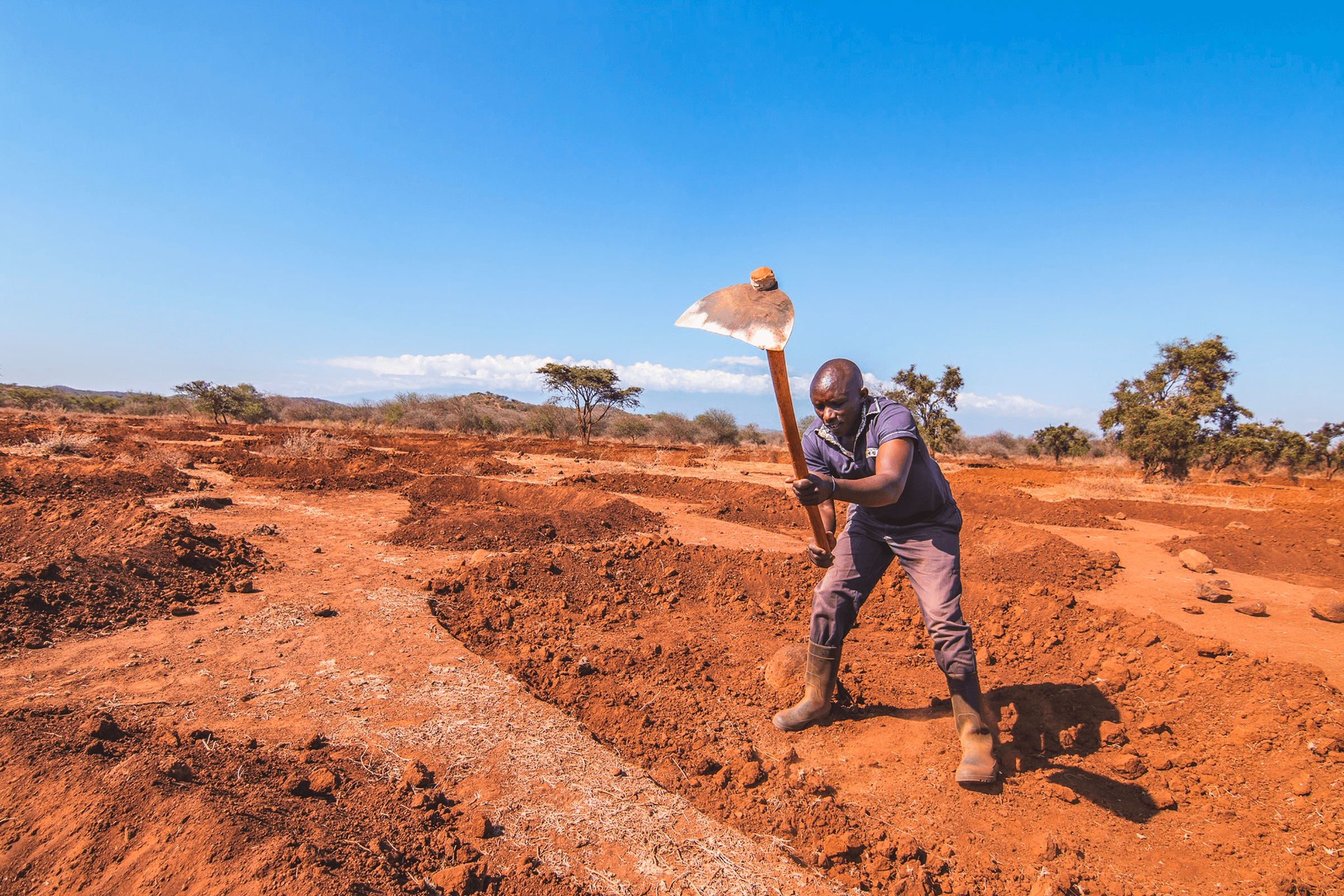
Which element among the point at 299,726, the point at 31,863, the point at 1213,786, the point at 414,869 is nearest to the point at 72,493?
the point at 299,726

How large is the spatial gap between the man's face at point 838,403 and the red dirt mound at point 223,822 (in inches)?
82.1

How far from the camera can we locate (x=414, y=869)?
192cm

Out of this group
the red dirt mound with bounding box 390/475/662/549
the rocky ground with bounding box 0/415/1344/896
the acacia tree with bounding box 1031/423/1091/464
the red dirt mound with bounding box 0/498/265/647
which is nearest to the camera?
the rocky ground with bounding box 0/415/1344/896

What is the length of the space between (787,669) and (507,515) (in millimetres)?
4896

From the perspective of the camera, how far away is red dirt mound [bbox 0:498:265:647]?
147 inches

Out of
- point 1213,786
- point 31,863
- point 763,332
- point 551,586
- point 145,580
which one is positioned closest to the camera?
point 31,863

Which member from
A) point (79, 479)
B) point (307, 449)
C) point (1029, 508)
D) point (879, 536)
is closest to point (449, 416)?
point (307, 449)

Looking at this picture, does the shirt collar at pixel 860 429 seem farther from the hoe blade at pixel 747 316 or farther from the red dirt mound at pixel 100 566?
the red dirt mound at pixel 100 566

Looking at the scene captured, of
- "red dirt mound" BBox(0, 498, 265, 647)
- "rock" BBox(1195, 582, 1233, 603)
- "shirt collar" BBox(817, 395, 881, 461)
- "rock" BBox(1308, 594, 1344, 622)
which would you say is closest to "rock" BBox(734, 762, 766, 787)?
"shirt collar" BBox(817, 395, 881, 461)

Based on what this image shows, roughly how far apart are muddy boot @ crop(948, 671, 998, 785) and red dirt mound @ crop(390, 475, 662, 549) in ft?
16.0

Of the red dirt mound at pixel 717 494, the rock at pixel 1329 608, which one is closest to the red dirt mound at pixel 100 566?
the red dirt mound at pixel 717 494

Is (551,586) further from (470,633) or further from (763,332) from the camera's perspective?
(763,332)

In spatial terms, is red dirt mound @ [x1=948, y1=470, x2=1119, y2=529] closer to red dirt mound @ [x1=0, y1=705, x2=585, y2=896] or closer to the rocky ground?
the rocky ground

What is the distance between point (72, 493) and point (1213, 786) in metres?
10.8
